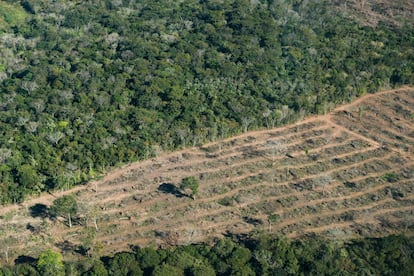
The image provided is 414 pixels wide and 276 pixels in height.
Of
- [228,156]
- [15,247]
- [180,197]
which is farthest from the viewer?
[228,156]

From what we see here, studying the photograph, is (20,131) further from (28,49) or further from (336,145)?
(336,145)

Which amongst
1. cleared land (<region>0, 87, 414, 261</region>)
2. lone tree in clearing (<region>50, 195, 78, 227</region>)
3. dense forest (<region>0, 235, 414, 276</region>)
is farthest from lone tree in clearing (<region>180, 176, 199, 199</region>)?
lone tree in clearing (<region>50, 195, 78, 227</region>)

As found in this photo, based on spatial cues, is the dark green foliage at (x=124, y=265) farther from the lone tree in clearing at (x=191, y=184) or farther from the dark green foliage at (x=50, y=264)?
the lone tree in clearing at (x=191, y=184)

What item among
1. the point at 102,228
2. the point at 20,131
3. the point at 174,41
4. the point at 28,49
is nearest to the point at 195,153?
the point at 102,228

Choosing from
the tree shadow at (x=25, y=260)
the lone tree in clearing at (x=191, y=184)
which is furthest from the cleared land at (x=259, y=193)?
the lone tree in clearing at (x=191, y=184)

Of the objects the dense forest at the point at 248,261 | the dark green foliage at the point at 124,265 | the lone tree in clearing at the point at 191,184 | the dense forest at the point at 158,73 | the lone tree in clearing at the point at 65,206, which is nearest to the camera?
the dark green foliage at the point at 124,265

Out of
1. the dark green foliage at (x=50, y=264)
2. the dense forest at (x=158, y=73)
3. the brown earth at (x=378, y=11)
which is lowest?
the dark green foliage at (x=50, y=264)

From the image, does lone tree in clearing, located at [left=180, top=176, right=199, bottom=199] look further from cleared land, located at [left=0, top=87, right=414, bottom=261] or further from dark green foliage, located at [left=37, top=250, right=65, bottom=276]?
dark green foliage, located at [left=37, top=250, right=65, bottom=276]
